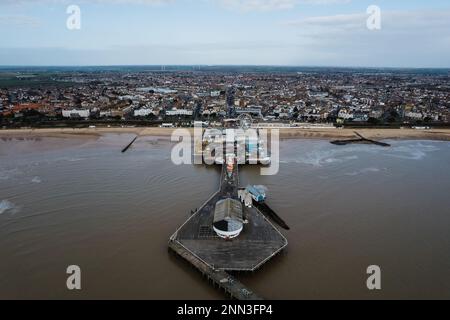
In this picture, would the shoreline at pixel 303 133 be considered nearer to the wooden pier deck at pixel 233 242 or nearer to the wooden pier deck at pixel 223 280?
the wooden pier deck at pixel 233 242

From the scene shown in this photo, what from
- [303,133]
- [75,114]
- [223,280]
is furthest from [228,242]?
[75,114]

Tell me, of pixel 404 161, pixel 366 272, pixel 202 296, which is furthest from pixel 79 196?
pixel 404 161

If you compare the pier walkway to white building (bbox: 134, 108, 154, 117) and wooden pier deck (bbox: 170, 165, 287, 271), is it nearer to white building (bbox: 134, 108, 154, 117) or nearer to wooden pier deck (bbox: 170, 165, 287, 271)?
wooden pier deck (bbox: 170, 165, 287, 271)

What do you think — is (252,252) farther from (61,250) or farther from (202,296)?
(61,250)

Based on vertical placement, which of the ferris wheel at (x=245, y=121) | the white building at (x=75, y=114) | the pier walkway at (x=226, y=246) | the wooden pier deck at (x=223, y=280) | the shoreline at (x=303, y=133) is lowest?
the wooden pier deck at (x=223, y=280)

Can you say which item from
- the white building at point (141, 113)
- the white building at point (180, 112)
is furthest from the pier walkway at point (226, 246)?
the white building at point (141, 113)

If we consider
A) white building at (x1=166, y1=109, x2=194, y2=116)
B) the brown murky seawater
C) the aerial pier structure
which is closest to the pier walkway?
the aerial pier structure

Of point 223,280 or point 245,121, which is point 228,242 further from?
point 245,121
